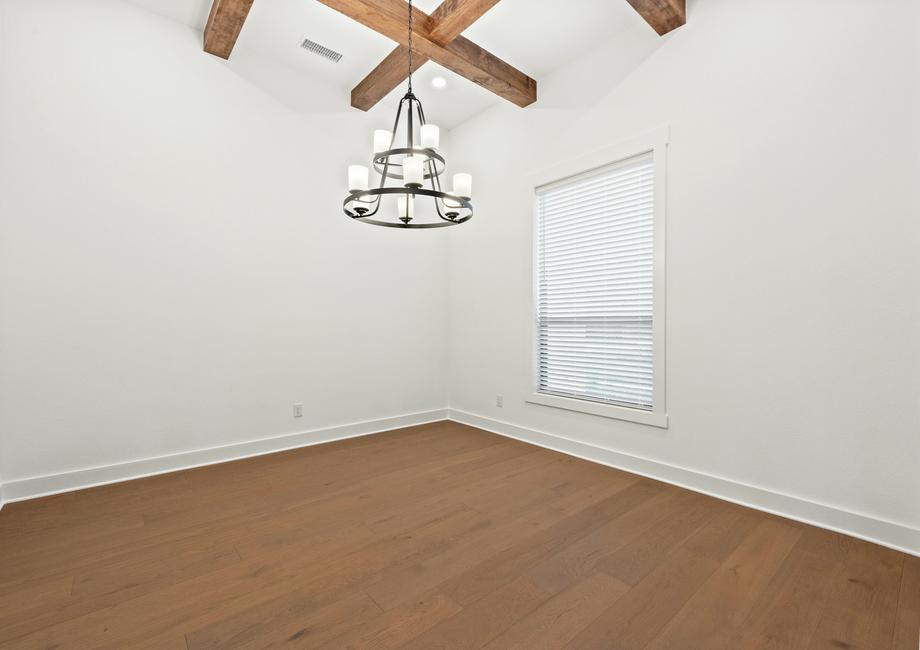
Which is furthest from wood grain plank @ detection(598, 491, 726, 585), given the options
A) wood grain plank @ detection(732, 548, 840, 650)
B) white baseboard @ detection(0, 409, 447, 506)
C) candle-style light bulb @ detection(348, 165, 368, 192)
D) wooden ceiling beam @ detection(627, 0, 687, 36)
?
wooden ceiling beam @ detection(627, 0, 687, 36)

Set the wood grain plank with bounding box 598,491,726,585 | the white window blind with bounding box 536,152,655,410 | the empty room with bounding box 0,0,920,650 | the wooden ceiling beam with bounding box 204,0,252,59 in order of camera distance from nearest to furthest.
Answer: the empty room with bounding box 0,0,920,650 < the wood grain plank with bounding box 598,491,726,585 < the wooden ceiling beam with bounding box 204,0,252,59 < the white window blind with bounding box 536,152,655,410

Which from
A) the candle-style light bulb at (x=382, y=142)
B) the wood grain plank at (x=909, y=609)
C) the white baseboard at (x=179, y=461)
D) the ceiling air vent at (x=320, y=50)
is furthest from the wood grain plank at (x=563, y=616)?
the ceiling air vent at (x=320, y=50)

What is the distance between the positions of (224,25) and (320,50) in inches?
29.8

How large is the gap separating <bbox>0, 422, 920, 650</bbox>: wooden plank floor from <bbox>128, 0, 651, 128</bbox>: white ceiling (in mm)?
3397

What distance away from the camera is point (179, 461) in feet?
10.4

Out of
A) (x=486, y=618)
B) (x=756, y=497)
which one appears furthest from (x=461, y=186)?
(x=756, y=497)

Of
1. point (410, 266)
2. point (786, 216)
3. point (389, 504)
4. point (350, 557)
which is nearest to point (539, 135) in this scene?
point (410, 266)

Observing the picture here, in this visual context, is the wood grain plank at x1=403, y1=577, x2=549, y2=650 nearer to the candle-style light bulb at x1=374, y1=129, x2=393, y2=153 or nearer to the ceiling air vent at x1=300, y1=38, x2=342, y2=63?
the candle-style light bulb at x1=374, y1=129, x2=393, y2=153

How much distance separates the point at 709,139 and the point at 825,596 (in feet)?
8.34

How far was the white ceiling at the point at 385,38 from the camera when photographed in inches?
120

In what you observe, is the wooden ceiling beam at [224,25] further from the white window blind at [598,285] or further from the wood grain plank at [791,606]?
the wood grain plank at [791,606]

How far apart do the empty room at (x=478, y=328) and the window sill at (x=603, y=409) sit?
0.22 ft

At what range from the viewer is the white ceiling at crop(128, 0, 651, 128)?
3.04 metres

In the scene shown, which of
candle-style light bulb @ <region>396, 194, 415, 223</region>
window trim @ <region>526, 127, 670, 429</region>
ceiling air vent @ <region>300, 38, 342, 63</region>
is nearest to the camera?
candle-style light bulb @ <region>396, 194, 415, 223</region>
